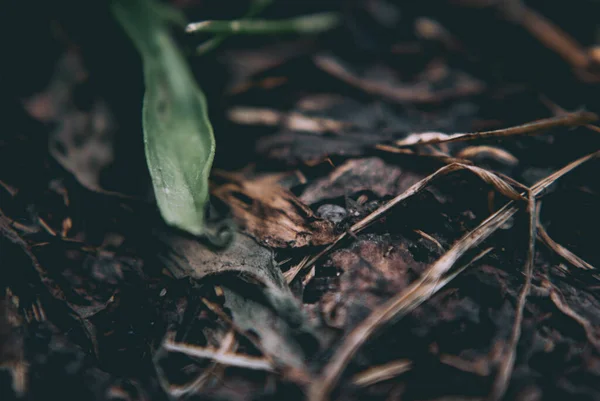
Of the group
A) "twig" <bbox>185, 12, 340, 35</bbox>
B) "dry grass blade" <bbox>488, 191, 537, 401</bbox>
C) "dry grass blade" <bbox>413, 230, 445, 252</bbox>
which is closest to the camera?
"dry grass blade" <bbox>488, 191, 537, 401</bbox>

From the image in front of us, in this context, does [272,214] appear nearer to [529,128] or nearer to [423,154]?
[423,154]

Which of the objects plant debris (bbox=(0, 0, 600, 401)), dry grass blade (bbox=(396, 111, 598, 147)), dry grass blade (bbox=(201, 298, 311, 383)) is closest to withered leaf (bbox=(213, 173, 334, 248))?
plant debris (bbox=(0, 0, 600, 401))

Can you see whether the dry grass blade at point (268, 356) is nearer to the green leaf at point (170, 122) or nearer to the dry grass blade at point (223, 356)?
the dry grass blade at point (223, 356)

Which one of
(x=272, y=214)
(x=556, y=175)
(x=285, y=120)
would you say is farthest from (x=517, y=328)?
(x=285, y=120)

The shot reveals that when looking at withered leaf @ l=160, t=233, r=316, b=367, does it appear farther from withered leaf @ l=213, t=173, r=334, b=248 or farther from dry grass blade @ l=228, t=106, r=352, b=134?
dry grass blade @ l=228, t=106, r=352, b=134

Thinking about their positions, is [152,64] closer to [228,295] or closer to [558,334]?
[228,295]
